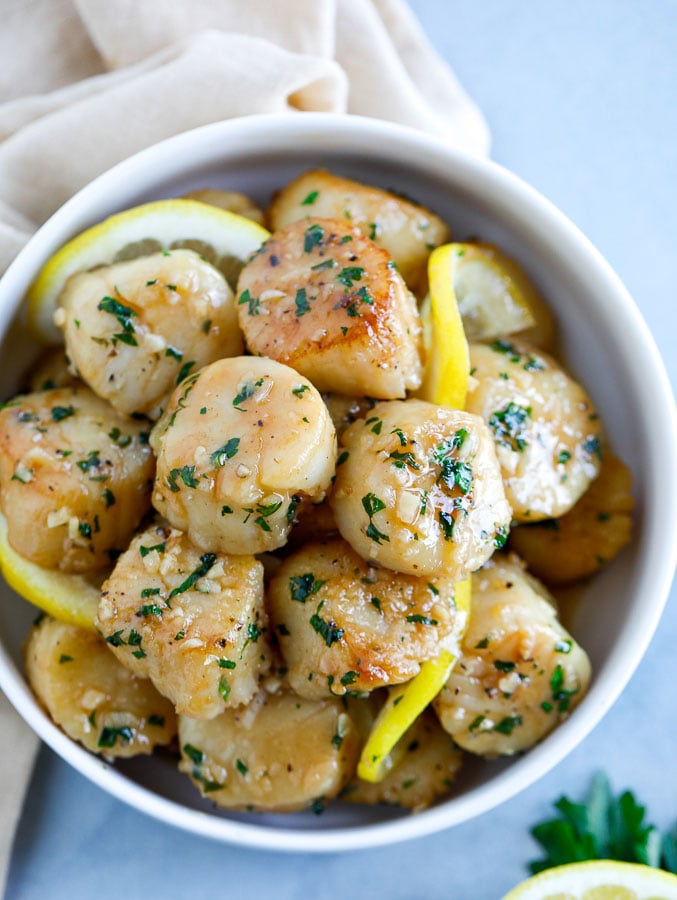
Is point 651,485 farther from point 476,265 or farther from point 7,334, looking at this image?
point 7,334

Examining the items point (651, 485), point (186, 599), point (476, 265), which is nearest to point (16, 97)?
point (476, 265)

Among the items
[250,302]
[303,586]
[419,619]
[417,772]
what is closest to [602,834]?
[417,772]

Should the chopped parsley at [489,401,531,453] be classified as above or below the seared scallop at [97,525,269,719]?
above

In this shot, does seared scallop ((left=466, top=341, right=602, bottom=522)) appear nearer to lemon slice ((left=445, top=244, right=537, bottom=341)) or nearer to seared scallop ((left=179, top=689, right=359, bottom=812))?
lemon slice ((left=445, top=244, right=537, bottom=341))

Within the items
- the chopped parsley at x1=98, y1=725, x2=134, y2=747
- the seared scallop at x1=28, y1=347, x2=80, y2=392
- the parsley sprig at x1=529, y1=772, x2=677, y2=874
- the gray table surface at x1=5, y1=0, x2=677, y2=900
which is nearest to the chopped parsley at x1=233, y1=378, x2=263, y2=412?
the seared scallop at x1=28, y1=347, x2=80, y2=392

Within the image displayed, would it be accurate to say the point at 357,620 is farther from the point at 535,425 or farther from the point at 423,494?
the point at 535,425
